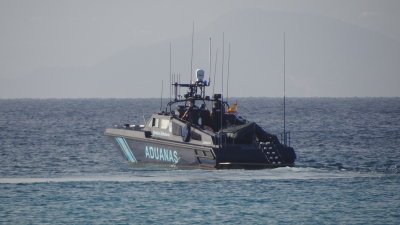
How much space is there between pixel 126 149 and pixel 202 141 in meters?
5.15

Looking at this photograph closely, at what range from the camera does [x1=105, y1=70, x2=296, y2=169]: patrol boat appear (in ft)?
108

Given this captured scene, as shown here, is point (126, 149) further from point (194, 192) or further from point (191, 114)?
point (194, 192)

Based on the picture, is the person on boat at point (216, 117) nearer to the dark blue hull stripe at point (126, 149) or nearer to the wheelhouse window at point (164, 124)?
the wheelhouse window at point (164, 124)

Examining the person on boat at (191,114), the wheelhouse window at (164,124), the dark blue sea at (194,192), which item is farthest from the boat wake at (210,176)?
the person on boat at (191,114)

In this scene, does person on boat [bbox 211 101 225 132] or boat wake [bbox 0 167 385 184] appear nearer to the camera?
boat wake [bbox 0 167 385 184]

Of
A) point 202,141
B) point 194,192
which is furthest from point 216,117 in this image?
point 194,192

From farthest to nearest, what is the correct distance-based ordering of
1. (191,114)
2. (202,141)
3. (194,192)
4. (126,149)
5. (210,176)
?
(126,149), (191,114), (202,141), (210,176), (194,192)

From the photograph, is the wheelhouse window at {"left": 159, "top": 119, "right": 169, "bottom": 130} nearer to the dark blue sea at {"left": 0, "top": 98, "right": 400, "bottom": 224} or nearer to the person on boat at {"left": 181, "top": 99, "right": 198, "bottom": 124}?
the person on boat at {"left": 181, "top": 99, "right": 198, "bottom": 124}

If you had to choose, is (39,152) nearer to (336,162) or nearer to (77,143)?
(77,143)

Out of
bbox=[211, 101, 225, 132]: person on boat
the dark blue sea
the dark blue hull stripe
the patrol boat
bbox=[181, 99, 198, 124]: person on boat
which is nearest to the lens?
the dark blue sea

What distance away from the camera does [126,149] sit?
37.4 metres

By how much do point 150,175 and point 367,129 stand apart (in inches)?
1366

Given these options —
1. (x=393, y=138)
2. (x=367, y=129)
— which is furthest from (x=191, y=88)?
(x=367, y=129)

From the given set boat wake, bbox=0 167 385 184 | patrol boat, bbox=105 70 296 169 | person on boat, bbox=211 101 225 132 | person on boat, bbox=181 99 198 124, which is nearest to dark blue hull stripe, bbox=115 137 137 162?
patrol boat, bbox=105 70 296 169
